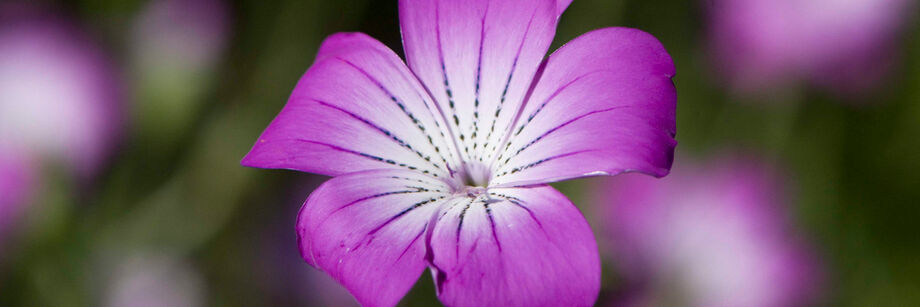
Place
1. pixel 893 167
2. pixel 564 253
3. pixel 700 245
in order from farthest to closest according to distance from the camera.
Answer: pixel 893 167, pixel 700 245, pixel 564 253

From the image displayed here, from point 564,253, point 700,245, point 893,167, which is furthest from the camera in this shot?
point 893,167

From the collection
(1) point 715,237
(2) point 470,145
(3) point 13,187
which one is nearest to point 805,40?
(1) point 715,237

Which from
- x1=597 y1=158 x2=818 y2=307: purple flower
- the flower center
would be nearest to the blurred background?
x1=597 y1=158 x2=818 y2=307: purple flower

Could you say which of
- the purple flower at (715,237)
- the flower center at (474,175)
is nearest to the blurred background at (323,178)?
the purple flower at (715,237)

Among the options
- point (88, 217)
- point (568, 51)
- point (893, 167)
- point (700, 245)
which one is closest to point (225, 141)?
point (88, 217)

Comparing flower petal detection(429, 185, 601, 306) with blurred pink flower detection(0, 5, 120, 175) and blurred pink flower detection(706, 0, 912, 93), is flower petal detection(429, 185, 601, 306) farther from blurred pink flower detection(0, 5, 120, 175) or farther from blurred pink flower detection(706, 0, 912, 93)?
blurred pink flower detection(0, 5, 120, 175)

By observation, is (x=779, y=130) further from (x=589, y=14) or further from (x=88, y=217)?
(x=88, y=217)

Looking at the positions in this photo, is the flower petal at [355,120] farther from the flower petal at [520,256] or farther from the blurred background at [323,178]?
the blurred background at [323,178]
